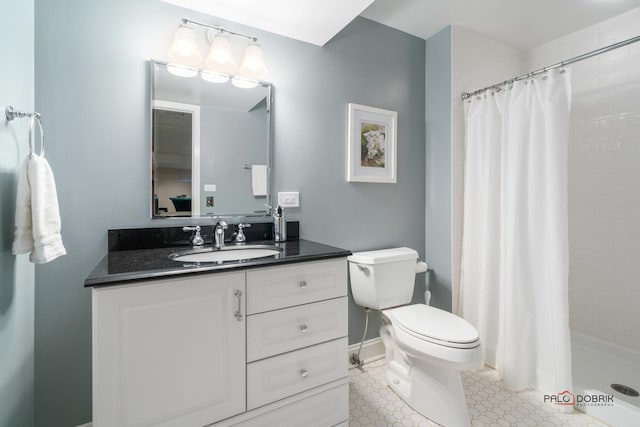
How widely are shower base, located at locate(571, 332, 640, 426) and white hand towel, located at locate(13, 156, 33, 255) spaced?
8.53ft

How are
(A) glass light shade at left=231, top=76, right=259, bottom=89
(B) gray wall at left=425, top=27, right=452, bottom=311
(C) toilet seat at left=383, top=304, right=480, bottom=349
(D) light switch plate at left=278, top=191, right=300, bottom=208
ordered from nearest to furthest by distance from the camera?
(C) toilet seat at left=383, top=304, right=480, bottom=349 < (A) glass light shade at left=231, top=76, right=259, bottom=89 < (D) light switch plate at left=278, top=191, right=300, bottom=208 < (B) gray wall at left=425, top=27, right=452, bottom=311

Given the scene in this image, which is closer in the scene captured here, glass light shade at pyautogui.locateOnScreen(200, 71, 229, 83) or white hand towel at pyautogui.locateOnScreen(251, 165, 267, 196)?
glass light shade at pyautogui.locateOnScreen(200, 71, 229, 83)

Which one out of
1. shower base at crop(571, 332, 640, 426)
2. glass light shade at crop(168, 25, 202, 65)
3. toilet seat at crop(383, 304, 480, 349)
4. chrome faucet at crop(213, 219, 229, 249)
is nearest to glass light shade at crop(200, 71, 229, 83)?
glass light shade at crop(168, 25, 202, 65)

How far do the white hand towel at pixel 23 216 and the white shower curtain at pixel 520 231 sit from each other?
89.7 inches

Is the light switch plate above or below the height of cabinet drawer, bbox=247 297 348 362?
above

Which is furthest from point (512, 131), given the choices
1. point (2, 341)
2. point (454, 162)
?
point (2, 341)

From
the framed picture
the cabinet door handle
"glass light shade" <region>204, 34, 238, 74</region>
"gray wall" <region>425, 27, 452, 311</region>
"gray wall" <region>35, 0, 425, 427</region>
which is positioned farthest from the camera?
"gray wall" <region>425, 27, 452, 311</region>

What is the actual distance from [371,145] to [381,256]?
2.57 ft

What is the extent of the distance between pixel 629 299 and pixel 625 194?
0.73m

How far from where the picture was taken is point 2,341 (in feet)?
3.08

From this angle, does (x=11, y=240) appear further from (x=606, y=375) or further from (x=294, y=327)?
(x=606, y=375)

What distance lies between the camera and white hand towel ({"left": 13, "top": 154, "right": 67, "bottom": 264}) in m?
0.94

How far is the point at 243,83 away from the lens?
5.30 feet

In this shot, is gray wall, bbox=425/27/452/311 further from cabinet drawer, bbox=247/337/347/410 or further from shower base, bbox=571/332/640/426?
cabinet drawer, bbox=247/337/347/410
